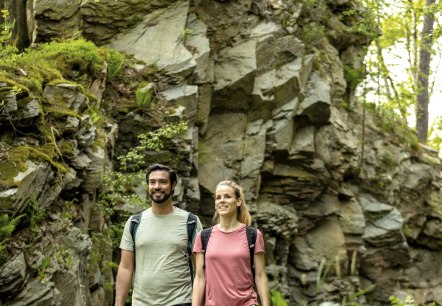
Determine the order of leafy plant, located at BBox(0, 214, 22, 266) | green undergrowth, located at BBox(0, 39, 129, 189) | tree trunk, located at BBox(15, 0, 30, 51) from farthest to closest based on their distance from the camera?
tree trunk, located at BBox(15, 0, 30, 51), green undergrowth, located at BBox(0, 39, 129, 189), leafy plant, located at BBox(0, 214, 22, 266)

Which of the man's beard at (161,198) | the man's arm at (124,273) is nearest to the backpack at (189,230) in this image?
the man's arm at (124,273)

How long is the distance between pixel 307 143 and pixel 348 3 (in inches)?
227

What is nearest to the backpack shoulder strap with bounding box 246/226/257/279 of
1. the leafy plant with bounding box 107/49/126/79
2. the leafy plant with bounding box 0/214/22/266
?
the leafy plant with bounding box 0/214/22/266

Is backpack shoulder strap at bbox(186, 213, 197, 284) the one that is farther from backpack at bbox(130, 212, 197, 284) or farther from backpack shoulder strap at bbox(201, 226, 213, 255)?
backpack shoulder strap at bbox(201, 226, 213, 255)

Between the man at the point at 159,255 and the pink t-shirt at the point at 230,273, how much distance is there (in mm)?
360

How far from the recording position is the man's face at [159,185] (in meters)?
5.59

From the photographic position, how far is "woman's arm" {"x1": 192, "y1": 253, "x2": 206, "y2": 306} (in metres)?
5.33

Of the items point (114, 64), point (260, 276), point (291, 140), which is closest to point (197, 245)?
point (260, 276)

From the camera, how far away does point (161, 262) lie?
18.0 ft

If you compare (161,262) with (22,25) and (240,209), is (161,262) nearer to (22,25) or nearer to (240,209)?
(240,209)

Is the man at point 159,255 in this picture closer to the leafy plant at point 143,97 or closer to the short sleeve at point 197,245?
the short sleeve at point 197,245

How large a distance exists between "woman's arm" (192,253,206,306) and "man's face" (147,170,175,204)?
63 cm

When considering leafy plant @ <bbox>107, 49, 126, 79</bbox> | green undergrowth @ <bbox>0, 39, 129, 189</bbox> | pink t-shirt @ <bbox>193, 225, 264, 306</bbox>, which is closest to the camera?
pink t-shirt @ <bbox>193, 225, 264, 306</bbox>

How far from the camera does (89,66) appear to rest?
1159cm
